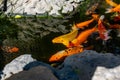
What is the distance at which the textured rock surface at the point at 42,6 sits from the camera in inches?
660

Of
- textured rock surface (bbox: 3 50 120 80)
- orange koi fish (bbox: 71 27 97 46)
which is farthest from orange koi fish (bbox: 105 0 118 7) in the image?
textured rock surface (bbox: 3 50 120 80)

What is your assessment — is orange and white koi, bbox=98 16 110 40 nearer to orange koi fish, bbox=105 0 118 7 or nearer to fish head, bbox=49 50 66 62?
fish head, bbox=49 50 66 62

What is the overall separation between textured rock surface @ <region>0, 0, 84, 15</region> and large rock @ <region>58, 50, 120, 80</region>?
8267mm

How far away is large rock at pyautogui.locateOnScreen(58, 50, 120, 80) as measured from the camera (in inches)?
305

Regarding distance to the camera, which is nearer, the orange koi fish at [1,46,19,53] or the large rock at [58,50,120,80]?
the large rock at [58,50,120,80]

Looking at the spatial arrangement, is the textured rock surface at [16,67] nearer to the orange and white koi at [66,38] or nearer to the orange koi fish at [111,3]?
the orange and white koi at [66,38]

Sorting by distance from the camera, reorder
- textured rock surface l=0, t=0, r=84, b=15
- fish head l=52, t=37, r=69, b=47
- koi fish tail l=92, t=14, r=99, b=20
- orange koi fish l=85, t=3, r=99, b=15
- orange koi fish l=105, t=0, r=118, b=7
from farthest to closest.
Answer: textured rock surface l=0, t=0, r=84, b=15 < orange koi fish l=105, t=0, r=118, b=7 < orange koi fish l=85, t=3, r=99, b=15 < koi fish tail l=92, t=14, r=99, b=20 < fish head l=52, t=37, r=69, b=47

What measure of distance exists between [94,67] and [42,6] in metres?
9.47

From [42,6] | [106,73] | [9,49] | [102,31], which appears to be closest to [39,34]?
[9,49]

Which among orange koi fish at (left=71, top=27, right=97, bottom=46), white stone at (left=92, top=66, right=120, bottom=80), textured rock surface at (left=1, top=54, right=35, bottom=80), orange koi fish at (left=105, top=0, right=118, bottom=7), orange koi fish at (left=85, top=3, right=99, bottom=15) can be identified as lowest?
orange koi fish at (left=85, top=3, right=99, bottom=15)

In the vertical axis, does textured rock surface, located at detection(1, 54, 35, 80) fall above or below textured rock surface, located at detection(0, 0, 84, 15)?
above

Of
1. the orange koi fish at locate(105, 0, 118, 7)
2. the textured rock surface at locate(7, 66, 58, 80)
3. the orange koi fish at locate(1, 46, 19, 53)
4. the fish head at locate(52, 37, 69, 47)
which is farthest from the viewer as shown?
the orange koi fish at locate(105, 0, 118, 7)

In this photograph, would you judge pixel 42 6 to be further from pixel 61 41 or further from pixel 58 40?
pixel 61 41

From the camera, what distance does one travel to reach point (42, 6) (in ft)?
56.0
